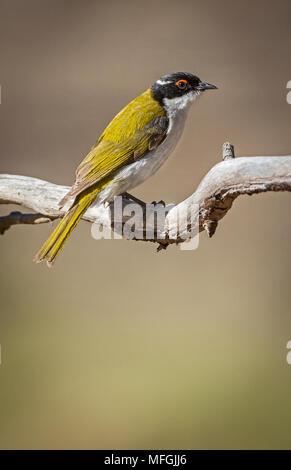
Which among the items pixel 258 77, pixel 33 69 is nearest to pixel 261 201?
pixel 258 77

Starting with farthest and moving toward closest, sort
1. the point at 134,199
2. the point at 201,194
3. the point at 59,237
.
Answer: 1. the point at 134,199
2. the point at 59,237
3. the point at 201,194

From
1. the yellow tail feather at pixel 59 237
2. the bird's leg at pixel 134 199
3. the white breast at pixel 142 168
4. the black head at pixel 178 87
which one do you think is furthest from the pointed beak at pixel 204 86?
the yellow tail feather at pixel 59 237

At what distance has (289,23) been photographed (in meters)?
7.68

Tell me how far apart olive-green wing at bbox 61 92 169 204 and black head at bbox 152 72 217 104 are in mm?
99

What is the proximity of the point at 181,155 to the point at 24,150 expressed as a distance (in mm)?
2029

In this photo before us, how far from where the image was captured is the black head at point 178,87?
2.99 metres

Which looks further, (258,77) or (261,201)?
(258,77)

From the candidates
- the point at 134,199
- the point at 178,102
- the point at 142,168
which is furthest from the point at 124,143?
the point at 178,102

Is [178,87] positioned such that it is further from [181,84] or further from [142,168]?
[142,168]

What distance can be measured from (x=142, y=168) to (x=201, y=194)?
543 millimetres

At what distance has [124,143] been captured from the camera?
109 inches

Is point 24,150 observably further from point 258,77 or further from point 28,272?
point 258,77

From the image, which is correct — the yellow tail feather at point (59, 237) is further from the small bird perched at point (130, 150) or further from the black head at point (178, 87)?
the black head at point (178, 87)

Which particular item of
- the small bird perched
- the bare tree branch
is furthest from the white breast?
the bare tree branch
